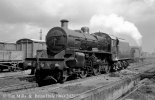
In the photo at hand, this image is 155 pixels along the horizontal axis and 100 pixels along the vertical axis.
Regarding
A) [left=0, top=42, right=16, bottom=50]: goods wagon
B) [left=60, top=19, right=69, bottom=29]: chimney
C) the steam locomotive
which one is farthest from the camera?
[left=0, top=42, right=16, bottom=50]: goods wagon

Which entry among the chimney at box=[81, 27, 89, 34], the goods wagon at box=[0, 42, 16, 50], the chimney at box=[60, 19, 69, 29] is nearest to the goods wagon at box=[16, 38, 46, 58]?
the goods wagon at box=[0, 42, 16, 50]

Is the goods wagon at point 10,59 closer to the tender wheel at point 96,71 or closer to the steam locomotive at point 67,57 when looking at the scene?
the steam locomotive at point 67,57

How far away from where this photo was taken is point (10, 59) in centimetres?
2050

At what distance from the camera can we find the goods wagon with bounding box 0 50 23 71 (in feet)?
64.8

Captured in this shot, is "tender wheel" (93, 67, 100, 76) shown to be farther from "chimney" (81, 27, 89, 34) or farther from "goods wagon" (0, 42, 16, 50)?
"goods wagon" (0, 42, 16, 50)

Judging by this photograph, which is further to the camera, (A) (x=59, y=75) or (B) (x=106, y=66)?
(B) (x=106, y=66)

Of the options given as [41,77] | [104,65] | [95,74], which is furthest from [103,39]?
[41,77]

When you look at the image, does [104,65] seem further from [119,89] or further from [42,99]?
[42,99]

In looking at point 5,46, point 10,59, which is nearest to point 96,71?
point 10,59

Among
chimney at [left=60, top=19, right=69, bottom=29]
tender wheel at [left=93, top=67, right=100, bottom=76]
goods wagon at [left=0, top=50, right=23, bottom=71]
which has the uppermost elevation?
chimney at [left=60, top=19, right=69, bottom=29]

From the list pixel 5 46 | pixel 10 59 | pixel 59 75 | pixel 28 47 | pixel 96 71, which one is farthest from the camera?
pixel 28 47

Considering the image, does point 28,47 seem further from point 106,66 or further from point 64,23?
point 64,23

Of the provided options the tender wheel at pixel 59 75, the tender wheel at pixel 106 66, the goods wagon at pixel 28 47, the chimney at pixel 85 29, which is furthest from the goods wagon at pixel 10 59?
the tender wheel at pixel 59 75

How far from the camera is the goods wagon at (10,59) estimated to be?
19.8m
